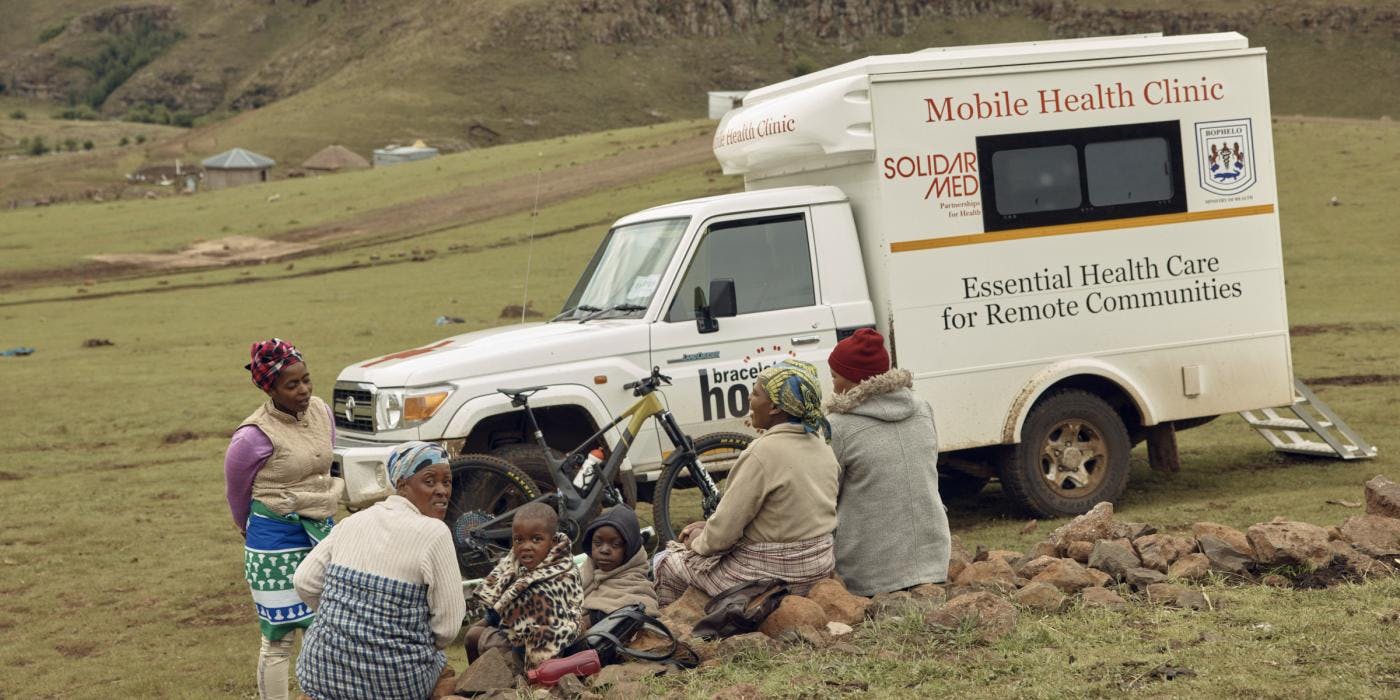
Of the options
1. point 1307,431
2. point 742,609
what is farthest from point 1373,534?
point 1307,431

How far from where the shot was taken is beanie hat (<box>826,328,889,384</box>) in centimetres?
684

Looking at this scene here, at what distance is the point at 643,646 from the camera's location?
20.8 feet

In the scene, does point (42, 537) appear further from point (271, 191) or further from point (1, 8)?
point (1, 8)

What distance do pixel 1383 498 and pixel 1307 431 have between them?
5.07 metres

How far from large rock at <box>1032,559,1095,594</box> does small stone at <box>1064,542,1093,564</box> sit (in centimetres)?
59

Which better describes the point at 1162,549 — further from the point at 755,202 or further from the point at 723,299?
the point at 755,202

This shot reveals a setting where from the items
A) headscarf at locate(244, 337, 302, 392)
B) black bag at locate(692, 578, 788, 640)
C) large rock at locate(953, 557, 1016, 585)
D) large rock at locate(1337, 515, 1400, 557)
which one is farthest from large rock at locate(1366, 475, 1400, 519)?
headscarf at locate(244, 337, 302, 392)

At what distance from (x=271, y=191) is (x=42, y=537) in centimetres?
4253

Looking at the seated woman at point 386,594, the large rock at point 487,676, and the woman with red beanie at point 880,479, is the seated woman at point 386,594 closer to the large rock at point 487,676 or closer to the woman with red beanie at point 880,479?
the large rock at point 487,676

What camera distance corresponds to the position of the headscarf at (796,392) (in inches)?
250

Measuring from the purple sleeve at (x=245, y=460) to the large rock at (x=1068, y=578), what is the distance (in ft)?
11.8

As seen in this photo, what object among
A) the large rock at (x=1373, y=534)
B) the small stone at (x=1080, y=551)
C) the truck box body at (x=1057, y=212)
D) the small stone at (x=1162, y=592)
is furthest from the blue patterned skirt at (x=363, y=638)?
the truck box body at (x=1057, y=212)

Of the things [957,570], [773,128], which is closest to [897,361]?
[773,128]

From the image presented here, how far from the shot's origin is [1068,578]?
692 centimetres
